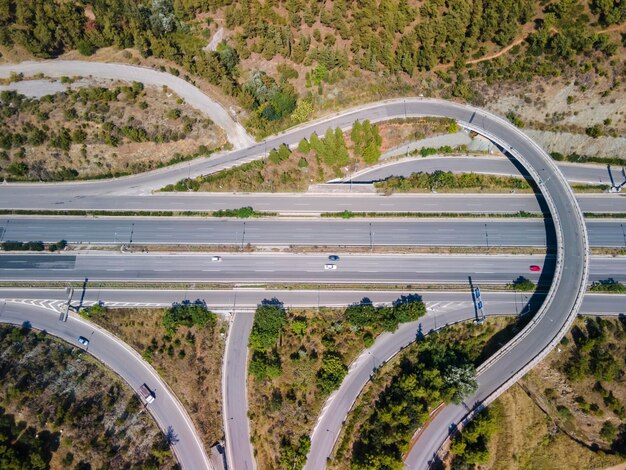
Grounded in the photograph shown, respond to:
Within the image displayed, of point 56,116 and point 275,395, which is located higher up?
point 56,116

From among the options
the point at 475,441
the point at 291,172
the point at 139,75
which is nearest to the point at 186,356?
the point at 291,172

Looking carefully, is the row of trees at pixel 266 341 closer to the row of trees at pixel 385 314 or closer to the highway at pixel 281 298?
the highway at pixel 281 298

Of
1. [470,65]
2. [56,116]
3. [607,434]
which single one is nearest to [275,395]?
[607,434]

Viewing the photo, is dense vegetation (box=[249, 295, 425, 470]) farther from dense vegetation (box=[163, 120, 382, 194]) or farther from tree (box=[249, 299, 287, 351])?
dense vegetation (box=[163, 120, 382, 194])

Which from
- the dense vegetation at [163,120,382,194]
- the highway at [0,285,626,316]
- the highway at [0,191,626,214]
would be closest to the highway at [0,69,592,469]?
the highway at [0,191,626,214]

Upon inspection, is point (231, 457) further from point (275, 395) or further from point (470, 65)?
point (470, 65)
